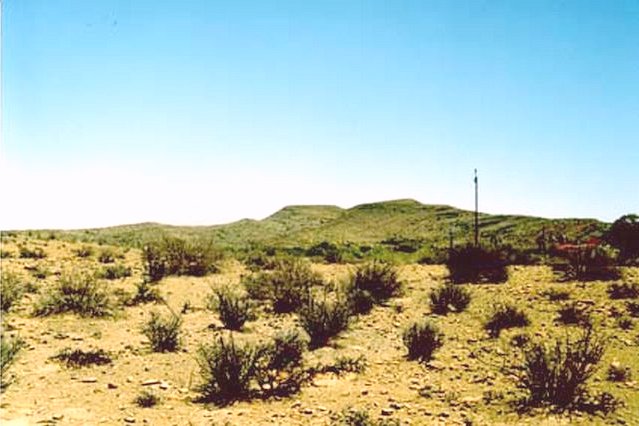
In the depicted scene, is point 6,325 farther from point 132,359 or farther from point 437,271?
point 437,271

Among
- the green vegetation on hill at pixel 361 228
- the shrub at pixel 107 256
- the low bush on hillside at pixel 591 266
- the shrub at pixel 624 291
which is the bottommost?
the shrub at pixel 624 291

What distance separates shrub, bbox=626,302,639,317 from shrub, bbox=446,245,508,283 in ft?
17.4

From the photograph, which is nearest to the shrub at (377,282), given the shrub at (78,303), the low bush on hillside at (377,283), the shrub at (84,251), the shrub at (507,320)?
the low bush on hillside at (377,283)

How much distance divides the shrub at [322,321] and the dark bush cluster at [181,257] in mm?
11509

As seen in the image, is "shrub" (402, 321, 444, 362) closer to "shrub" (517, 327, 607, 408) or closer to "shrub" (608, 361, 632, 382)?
"shrub" (517, 327, 607, 408)

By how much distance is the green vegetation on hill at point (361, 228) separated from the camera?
2335 inches

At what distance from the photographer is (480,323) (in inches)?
531

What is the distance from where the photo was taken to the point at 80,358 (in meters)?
10.1

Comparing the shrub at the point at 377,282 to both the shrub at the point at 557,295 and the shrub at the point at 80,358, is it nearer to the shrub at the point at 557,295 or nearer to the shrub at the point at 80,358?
the shrub at the point at 557,295

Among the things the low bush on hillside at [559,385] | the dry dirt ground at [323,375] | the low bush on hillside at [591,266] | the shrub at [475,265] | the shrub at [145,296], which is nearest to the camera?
the dry dirt ground at [323,375]

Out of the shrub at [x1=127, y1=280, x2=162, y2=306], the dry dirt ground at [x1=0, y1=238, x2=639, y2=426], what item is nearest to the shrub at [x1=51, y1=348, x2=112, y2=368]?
the dry dirt ground at [x1=0, y1=238, x2=639, y2=426]

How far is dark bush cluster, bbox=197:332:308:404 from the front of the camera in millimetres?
8430

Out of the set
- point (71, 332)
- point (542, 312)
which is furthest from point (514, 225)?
point (71, 332)

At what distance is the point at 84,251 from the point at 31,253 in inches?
104
